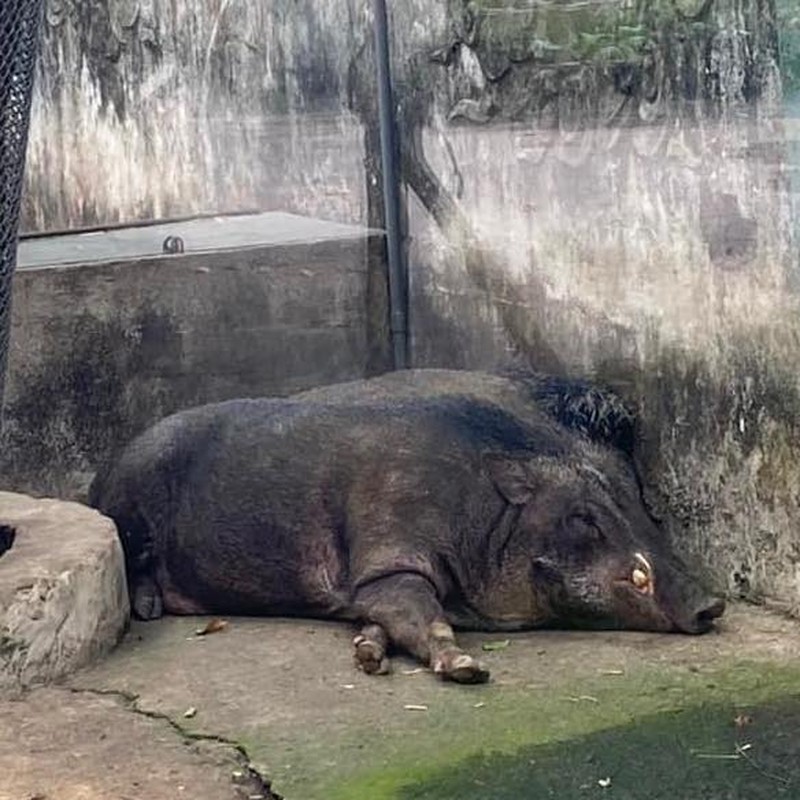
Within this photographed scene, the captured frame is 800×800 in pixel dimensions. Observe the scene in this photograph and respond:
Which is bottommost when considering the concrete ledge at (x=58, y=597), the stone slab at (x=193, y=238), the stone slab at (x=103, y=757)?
the stone slab at (x=103, y=757)

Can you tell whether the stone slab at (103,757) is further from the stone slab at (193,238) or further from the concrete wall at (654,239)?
the stone slab at (193,238)

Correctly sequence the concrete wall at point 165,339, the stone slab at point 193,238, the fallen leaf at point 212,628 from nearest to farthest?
Result: the fallen leaf at point 212,628, the concrete wall at point 165,339, the stone slab at point 193,238

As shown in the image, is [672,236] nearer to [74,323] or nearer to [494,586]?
[494,586]

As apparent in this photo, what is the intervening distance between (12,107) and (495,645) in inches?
87.1

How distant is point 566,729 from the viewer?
4.96 m

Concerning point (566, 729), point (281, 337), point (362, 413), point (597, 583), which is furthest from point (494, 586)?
point (281, 337)

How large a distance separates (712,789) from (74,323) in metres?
4.13

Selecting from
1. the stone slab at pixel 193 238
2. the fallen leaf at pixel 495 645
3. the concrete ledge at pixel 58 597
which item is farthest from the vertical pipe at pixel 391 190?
the fallen leaf at pixel 495 645

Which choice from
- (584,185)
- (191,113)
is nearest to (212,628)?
(584,185)

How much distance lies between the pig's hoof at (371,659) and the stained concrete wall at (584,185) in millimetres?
1266

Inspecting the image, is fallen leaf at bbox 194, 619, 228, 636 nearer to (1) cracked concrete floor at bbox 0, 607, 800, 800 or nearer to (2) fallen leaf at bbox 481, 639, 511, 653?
(1) cracked concrete floor at bbox 0, 607, 800, 800

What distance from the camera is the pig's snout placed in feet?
18.8

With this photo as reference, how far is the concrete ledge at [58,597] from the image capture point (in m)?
5.37

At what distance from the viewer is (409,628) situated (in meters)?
5.71
